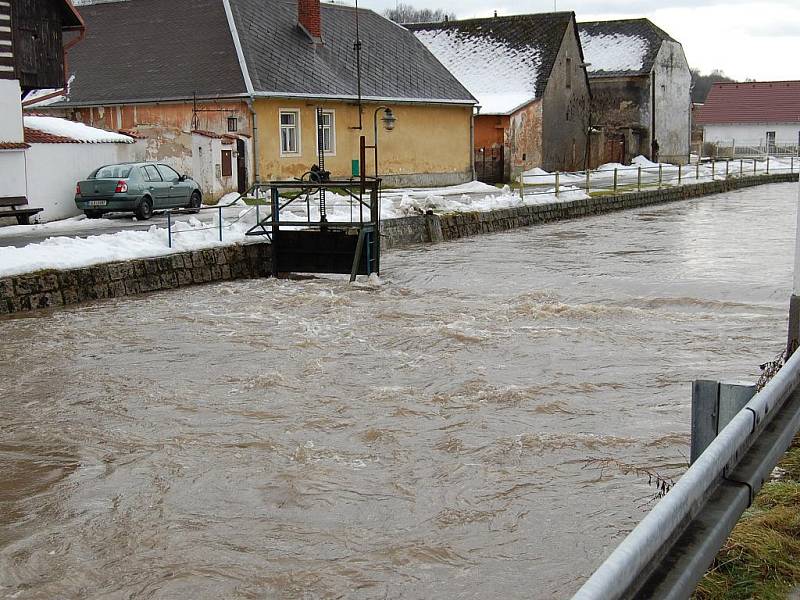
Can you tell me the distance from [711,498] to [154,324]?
13.1 meters

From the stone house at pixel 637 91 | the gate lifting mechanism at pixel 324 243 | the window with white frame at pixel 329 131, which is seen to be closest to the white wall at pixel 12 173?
the gate lifting mechanism at pixel 324 243

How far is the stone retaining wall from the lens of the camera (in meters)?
17.0

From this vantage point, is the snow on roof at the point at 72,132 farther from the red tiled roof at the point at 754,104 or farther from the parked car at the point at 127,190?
the red tiled roof at the point at 754,104

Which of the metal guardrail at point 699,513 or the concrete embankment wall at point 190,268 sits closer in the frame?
the metal guardrail at point 699,513

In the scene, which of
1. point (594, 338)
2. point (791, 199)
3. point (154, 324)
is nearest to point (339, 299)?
point (154, 324)

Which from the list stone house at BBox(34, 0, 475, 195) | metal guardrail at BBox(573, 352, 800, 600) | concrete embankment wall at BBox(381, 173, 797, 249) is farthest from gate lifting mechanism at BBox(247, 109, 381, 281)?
metal guardrail at BBox(573, 352, 800, 600)

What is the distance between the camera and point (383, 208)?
90.9 ft

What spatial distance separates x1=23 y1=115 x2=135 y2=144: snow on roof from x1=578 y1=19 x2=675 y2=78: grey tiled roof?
124 ft

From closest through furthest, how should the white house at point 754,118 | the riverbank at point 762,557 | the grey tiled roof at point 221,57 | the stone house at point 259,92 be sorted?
the riverbank at point 762,557 → the stone house at point 259,92 → the grey tiled roof at point 221,57 → the white house at point 754,118

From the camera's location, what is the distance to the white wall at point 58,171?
25.2m

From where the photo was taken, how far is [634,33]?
6241 centimetres

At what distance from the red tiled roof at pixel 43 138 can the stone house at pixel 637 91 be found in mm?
36305

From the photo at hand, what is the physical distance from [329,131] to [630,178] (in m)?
18.2

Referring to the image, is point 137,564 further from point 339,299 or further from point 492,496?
point 339,299
